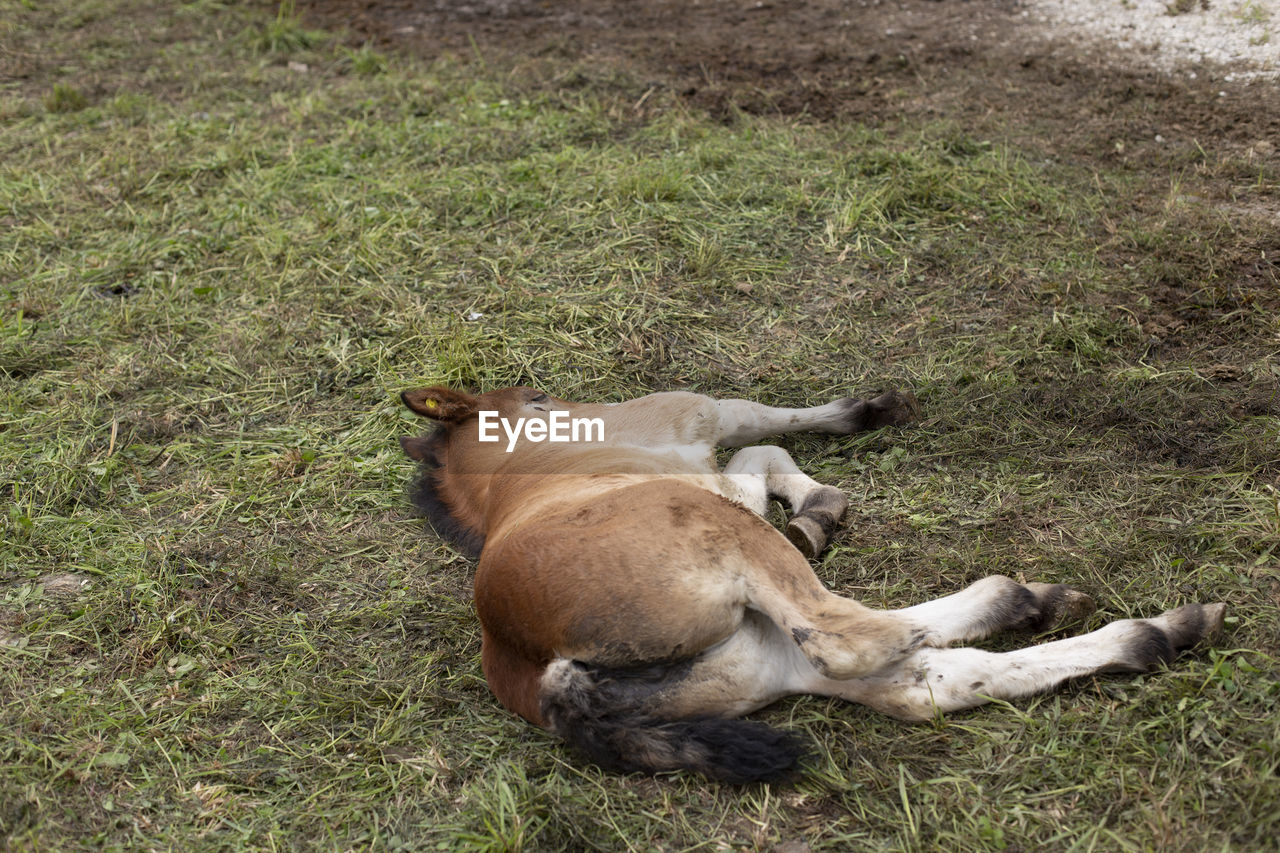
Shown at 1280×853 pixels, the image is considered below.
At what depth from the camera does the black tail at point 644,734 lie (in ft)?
9.18

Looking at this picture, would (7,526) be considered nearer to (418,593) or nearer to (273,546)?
(273,546)

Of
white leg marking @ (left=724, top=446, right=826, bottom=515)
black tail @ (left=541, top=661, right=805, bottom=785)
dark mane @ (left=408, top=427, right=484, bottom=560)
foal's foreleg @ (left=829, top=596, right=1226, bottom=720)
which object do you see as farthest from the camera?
white leg marking @ (left=724, top=446, right=826, bottom=515)

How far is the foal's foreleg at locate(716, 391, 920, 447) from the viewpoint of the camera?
4316mm

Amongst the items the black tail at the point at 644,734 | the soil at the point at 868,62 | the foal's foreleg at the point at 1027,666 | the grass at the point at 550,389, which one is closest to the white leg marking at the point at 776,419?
the grass at the point at 550,389

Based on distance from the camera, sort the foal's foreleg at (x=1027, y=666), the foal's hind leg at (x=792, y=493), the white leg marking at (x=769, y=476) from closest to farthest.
Result: 1. the foal's foreleg at (x=1027, y=666)
2. the foal's hind leg at (x=792, y=493)
3. the white leg marking at (x=769, y=476)

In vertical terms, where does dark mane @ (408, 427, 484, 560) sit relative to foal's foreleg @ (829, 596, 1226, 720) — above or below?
below

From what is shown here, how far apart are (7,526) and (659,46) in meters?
5.69

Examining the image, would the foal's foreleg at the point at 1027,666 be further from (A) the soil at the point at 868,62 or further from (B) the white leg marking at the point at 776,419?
(A) the soil at the point at 868,62

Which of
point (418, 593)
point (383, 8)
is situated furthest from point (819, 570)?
point (383, 8)

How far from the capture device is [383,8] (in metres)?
9.02

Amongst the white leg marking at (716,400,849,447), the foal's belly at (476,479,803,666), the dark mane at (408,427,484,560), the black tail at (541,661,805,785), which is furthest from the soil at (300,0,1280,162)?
the black tail at (541,661,805,785)

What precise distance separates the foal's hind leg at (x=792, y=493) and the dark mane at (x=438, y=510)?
3.74ft

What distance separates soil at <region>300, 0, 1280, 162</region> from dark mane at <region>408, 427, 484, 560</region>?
3.65 metres

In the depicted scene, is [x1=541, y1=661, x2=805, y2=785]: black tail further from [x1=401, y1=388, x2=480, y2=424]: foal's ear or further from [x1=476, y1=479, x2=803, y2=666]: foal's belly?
[x1=401, y1=388, x2=480, y2=424]: foal's ear
